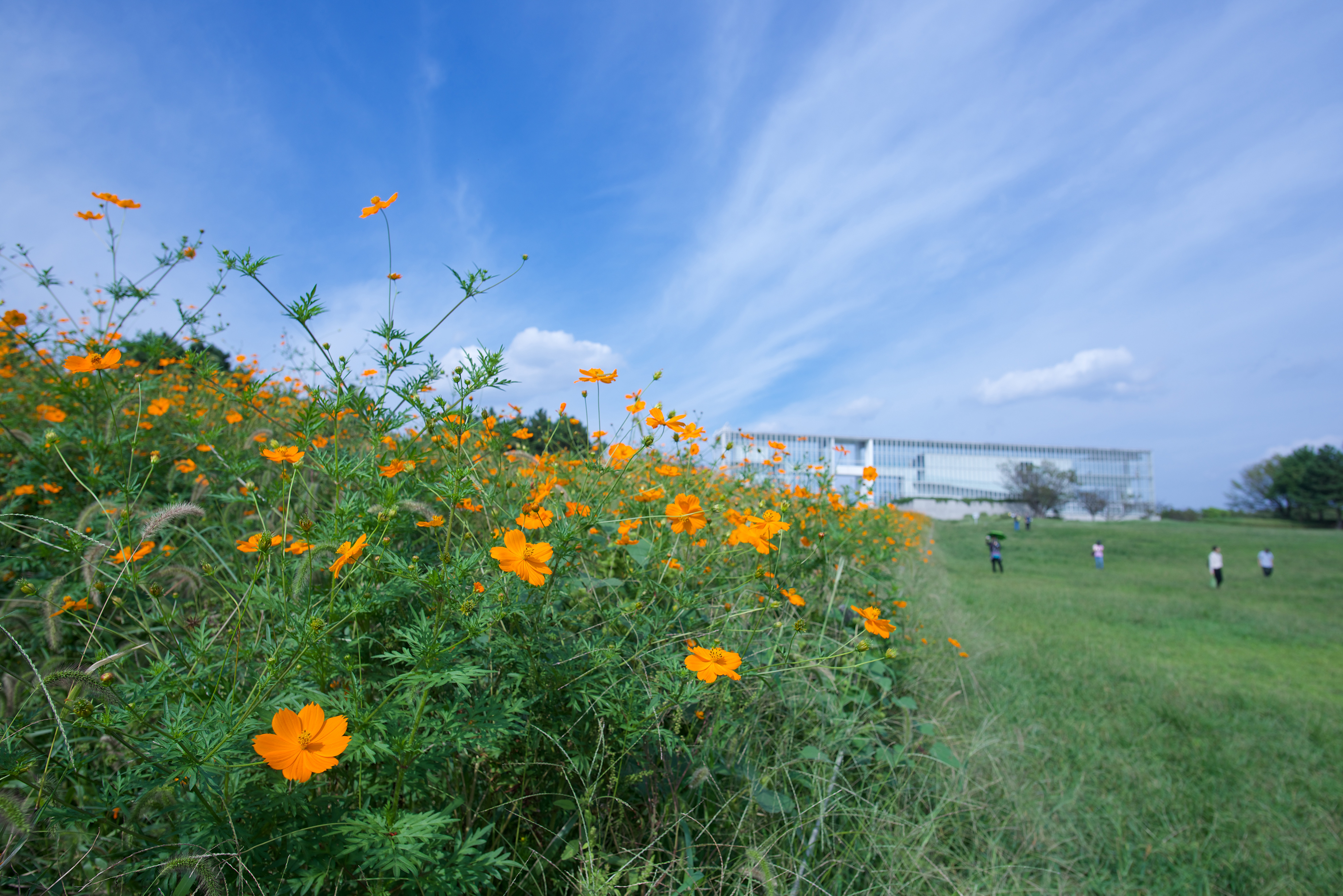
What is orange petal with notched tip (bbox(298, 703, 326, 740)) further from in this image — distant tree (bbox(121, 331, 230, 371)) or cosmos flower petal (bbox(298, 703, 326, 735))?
distant tree (bbox(121, 331, 230, 371))

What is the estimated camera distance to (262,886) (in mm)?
884

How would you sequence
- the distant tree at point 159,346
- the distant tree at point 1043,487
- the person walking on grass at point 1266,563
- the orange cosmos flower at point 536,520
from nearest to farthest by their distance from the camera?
the orange cosmos flower at point 536,520
the distant tree at point 159,346
the person walking on grass at point 1266,563
the distant tree at point 1043,487

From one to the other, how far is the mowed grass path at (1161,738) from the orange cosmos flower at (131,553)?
2497 millimetres

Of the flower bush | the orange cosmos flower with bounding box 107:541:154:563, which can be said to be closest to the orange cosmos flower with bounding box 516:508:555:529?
the flower bush

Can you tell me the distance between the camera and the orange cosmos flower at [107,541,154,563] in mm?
965

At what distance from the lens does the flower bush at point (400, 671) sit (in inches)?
34.6

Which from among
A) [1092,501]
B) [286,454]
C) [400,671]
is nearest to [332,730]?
[400,671]

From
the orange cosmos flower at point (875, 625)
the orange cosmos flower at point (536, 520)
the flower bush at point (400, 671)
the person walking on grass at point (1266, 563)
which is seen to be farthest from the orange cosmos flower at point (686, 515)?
the person walking on grass at point (1266, 563)

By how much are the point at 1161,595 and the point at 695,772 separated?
1241 centimetres

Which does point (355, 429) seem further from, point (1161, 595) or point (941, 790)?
point (1161, 595)

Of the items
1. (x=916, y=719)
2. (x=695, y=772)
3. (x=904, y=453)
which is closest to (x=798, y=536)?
(x=916, y=719)

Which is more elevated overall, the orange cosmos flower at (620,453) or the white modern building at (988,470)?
the white modern building at (988,470)

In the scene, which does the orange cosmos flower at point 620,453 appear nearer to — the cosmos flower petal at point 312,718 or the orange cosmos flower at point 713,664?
the orange cosmos flower at point 713,664

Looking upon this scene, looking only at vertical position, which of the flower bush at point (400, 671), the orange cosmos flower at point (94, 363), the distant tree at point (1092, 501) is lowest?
the flower bush at point (400, 671)
